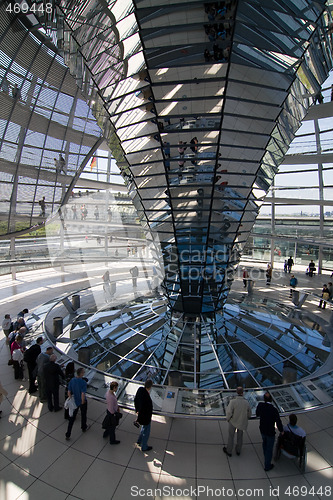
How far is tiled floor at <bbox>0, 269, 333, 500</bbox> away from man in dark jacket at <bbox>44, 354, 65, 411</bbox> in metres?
0.21

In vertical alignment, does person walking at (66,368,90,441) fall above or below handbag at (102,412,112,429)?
above

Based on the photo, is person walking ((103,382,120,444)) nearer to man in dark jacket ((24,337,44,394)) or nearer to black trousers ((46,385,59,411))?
black trousers ((46,385,59,411))

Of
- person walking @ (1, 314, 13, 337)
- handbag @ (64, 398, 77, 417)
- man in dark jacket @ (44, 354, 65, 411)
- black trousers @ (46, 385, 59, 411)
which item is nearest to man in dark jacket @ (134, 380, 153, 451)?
handbag @ (64, 398, 77, 417)

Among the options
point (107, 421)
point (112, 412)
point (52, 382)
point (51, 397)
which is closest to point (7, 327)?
point (51, 397)

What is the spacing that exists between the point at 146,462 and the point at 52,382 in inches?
106

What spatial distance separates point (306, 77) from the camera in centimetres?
878

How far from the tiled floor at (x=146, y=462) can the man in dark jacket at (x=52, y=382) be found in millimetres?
210

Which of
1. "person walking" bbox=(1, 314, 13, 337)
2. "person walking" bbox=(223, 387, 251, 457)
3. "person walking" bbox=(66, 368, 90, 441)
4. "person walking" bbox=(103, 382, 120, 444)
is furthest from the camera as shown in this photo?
"person walking" bbox=(1, 314, 13, 337)

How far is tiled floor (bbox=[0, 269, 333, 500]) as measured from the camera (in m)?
4.84

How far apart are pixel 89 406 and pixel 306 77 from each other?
1087 centimetres

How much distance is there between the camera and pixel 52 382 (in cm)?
664

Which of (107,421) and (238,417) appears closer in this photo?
(238,417)

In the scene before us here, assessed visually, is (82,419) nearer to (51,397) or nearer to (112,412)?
(112,412)

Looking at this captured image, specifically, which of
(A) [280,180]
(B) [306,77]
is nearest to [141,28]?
(B) [306,77]
